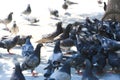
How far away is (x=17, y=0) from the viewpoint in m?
21.2

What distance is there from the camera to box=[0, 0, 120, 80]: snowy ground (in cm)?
1098

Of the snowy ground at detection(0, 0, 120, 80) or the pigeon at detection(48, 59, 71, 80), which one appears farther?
the snowy ground at detection(0, 0, 120, 80)

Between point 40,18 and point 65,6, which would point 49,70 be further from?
point 65,6

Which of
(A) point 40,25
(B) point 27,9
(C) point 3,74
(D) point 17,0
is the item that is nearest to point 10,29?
(A) point 40,25

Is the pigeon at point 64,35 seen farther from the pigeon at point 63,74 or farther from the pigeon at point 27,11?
the pigeon at point 27,11

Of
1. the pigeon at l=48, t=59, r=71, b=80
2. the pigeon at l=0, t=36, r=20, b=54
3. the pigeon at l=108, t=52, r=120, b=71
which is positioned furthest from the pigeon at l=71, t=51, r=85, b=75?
the pigeon at l=0, t=36, r=20, b=54

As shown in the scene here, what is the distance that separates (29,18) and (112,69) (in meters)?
6.82

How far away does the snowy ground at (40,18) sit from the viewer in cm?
1098

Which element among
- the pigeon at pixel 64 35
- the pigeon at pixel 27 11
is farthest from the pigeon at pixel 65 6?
the pigeon at pixel 64 35

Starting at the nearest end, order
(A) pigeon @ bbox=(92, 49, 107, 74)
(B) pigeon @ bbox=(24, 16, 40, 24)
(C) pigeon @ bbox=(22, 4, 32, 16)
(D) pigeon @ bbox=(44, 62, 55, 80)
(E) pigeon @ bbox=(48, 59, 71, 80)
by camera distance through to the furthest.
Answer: (E) pigeon @ bbox=(48, 59, 71, 80) → (D) pigeon @ bbox=(44, 62, 55, 80) → (A) pigeon @ bbox=(92, 49, 107, 74) → (B) pigeon @ bbox=(24, 16, 40, 24) → (C) pigeon @ bbox=(22, 4, 32, 16)

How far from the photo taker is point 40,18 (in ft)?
57.5

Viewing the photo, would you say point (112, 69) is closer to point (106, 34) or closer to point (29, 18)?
point (106, 34)

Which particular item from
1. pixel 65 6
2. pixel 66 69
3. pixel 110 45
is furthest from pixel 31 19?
pixel 66 69

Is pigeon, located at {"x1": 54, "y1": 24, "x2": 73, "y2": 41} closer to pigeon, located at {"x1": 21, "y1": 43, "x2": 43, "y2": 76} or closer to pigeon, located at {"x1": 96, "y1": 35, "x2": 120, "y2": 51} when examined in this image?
pigeon, located at {"x1": 96, "y1": 35, "x2": 120, "y2": 51}
